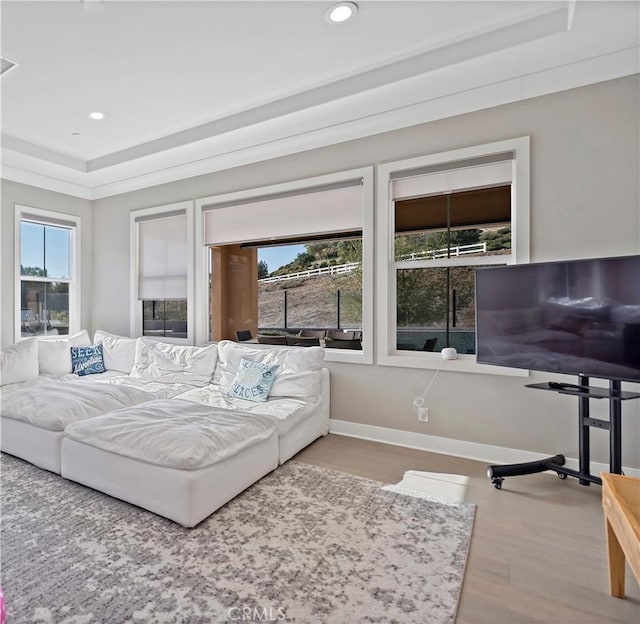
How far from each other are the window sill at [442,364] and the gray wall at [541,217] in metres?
0.05

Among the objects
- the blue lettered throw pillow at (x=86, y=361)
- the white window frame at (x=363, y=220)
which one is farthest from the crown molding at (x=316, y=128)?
the blue lettered throw pillow at (x=86, y=361)

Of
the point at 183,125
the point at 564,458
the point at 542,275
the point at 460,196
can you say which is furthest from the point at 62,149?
the point at 564,458

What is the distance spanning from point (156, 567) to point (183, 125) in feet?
11.8

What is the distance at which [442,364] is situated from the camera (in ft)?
10.0

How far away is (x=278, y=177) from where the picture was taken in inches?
149

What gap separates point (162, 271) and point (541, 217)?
4.02 metres

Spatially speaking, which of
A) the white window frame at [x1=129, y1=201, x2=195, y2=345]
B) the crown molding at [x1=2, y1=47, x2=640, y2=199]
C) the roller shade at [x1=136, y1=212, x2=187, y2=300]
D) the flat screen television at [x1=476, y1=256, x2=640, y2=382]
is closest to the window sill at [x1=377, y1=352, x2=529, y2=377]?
the flat screen television at [x1=476, y1=256, x2=640, y2=382]

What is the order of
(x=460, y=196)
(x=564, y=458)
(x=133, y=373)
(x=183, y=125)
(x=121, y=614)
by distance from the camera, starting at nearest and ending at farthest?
(x=121, y=614) → (x=564, y=458) → (x=460, y=196) → (x=183, y=125) → (x=133, y=373)

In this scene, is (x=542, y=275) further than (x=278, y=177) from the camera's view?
No

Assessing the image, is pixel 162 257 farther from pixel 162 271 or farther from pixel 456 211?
pixel 456 211

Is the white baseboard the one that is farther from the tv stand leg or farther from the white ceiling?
the white ceiling

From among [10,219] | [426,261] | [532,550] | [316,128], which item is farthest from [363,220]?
[10,219]

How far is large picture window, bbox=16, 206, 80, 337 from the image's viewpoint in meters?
4.55

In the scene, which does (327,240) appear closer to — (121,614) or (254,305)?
(254,305)
